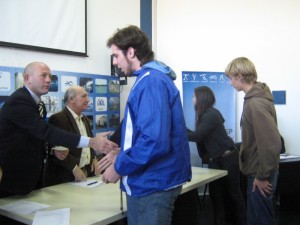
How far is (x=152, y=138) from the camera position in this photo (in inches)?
51.6

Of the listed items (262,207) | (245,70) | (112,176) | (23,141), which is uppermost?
(245,70)

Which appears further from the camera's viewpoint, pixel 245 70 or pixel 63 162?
pixel 63 162

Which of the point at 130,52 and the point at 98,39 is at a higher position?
the point at 98,39

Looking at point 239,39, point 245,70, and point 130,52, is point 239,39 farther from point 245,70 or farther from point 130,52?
point 130,52

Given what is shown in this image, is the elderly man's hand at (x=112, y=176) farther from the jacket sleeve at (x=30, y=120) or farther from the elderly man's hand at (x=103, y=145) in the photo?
the jacket sleeve at (x=30, y=120)

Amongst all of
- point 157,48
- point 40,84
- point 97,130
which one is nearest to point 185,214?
point 40,84

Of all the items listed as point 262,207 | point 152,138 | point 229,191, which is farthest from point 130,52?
point 229,191

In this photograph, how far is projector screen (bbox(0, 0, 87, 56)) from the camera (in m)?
2.97

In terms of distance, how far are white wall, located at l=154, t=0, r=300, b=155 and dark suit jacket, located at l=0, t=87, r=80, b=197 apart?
3.04 metres

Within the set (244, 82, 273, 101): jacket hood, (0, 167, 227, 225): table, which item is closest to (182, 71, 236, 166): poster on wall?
(0, 167, 227, 225): table

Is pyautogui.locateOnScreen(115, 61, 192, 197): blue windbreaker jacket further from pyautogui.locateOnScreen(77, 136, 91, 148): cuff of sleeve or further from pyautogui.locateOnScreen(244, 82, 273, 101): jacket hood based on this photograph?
pyautogui.locateOnScreen(244, 82, 273, 101): jacket hood

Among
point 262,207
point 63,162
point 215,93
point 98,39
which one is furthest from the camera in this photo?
point 215,93

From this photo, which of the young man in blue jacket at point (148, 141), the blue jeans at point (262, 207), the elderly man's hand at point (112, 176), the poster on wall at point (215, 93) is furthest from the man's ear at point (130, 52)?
the poster on wall at point (215, 93)

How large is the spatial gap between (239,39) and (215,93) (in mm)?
855
